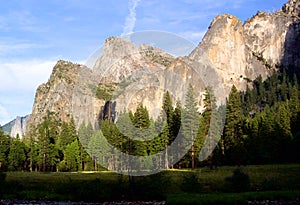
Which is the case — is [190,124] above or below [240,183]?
above

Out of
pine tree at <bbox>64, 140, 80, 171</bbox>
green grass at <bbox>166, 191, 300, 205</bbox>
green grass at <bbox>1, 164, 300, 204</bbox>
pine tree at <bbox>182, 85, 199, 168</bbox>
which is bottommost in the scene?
green grass at <bbox>166, 191, 300, 205</bbox>

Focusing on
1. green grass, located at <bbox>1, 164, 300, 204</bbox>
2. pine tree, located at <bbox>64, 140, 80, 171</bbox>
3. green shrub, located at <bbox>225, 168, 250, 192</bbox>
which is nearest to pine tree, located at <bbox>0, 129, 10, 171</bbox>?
pine tree, located at <bbox>64, 140, 80, 171</bbox>

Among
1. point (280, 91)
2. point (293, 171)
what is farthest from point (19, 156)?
point (280, 91)

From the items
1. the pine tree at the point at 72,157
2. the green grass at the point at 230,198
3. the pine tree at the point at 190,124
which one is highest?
the pine tree at the point at 190,124

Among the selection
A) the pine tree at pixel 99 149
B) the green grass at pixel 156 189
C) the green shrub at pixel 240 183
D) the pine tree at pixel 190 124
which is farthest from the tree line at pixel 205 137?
the green shrub at pixel 240 183

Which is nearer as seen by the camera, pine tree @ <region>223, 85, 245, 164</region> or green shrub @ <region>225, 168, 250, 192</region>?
green shrub @ <region>225, 168, 250, 192</region>

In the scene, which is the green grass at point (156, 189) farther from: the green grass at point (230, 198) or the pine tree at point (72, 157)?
the pine tree at point (72, 157)

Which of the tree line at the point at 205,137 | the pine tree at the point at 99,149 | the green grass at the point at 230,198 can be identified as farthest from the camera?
the pine tree at the point at 99,149

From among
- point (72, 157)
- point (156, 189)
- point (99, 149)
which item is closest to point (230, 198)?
point (156, 189)

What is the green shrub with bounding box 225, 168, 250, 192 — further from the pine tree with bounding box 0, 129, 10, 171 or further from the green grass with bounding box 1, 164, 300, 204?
the pine tree with bounding box 0, 129, 10, 171

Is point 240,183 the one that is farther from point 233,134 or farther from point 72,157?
point 72,157

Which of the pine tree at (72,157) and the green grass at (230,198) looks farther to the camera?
the pine tree at (72,157)

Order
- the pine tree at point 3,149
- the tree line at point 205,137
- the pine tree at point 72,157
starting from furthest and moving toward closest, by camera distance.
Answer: the pine tree at point 72,157, the pine tree at point 3,149, the tree line at point 205,137

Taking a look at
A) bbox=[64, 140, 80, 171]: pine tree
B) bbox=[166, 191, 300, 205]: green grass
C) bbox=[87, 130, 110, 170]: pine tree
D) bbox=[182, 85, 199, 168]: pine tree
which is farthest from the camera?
bbox=[64, 140, 80, 171]: pine tree
